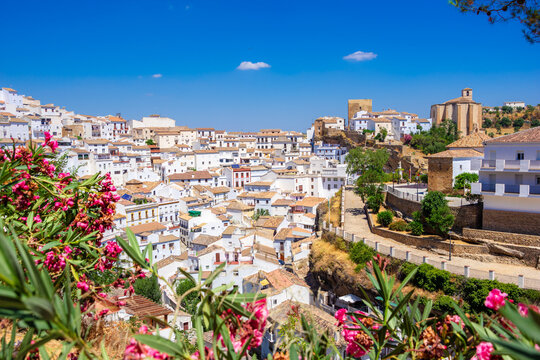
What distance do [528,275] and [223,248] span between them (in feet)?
66.6

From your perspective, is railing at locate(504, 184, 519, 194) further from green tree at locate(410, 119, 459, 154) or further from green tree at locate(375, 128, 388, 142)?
green tree at locate(375, 128, 388, 142)

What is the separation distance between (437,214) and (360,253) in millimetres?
4053

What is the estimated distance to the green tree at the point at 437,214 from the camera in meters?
17.5

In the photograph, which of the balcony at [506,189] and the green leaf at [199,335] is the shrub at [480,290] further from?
the green leaf at [199,335]

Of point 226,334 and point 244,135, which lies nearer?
point 226,334

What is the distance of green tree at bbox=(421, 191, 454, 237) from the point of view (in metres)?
17.5

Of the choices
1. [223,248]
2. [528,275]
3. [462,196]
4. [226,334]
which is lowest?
[223,248]

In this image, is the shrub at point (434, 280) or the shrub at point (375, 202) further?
the shrub at point (375, 202)

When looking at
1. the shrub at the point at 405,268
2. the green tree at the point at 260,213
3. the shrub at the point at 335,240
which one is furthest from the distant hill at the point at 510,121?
the shrub at the point at 405,268

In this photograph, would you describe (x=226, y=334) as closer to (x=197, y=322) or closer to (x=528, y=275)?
(x=197, y=322)

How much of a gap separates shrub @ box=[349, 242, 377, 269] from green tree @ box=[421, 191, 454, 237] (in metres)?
3.14

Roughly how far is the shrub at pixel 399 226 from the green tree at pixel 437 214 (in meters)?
1.53

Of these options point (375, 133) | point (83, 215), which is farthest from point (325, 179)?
point (83, 215)

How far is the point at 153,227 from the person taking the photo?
34219 mm
